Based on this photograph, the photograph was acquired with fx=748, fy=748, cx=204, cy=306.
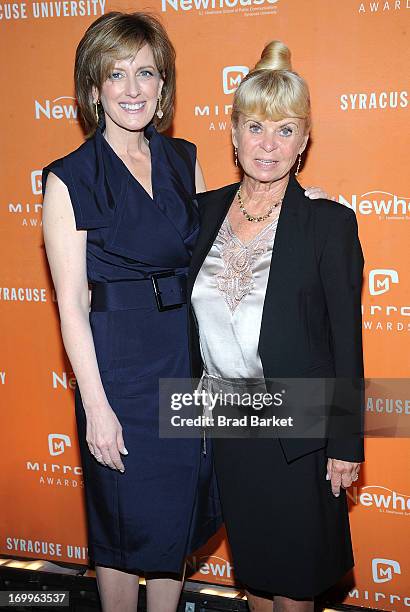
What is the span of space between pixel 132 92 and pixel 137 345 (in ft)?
2.31

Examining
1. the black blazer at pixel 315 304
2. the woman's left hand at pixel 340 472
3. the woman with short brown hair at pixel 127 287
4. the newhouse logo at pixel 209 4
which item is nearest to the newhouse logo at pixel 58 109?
the newhouse logo at pixel 209 4

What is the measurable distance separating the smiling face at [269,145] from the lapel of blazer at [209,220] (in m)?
0.17

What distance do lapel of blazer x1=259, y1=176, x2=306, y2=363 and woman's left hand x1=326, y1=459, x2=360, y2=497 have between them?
35 centimetres

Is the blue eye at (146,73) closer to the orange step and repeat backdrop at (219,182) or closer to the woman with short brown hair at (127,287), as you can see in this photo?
the woman with short brown hair at (127,287)

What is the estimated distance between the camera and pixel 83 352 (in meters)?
2.04

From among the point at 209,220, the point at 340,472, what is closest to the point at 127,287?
the point at 209,220

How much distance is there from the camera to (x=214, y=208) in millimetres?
2207

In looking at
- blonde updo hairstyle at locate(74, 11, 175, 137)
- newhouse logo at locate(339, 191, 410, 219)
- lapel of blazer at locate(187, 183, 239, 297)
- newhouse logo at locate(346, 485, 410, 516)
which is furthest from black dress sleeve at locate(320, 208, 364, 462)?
newhouse logo at locate(346, 485, 410, 516)

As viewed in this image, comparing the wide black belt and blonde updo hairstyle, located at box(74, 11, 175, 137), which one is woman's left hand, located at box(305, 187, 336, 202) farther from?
blonde updo hairstyle, located at box(74, 11, 175, 137)

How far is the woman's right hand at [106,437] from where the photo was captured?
2076mm

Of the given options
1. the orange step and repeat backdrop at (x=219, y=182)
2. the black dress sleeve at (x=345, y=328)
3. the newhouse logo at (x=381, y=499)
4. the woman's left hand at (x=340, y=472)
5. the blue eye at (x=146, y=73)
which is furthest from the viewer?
the newhouse logo at (x=381, y=499)

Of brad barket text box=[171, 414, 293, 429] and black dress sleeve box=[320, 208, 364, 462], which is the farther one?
brad barket text box=[171, 414, 293, 429]

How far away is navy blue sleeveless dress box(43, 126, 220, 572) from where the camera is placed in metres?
2.07

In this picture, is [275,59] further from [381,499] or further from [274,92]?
[381,499]
